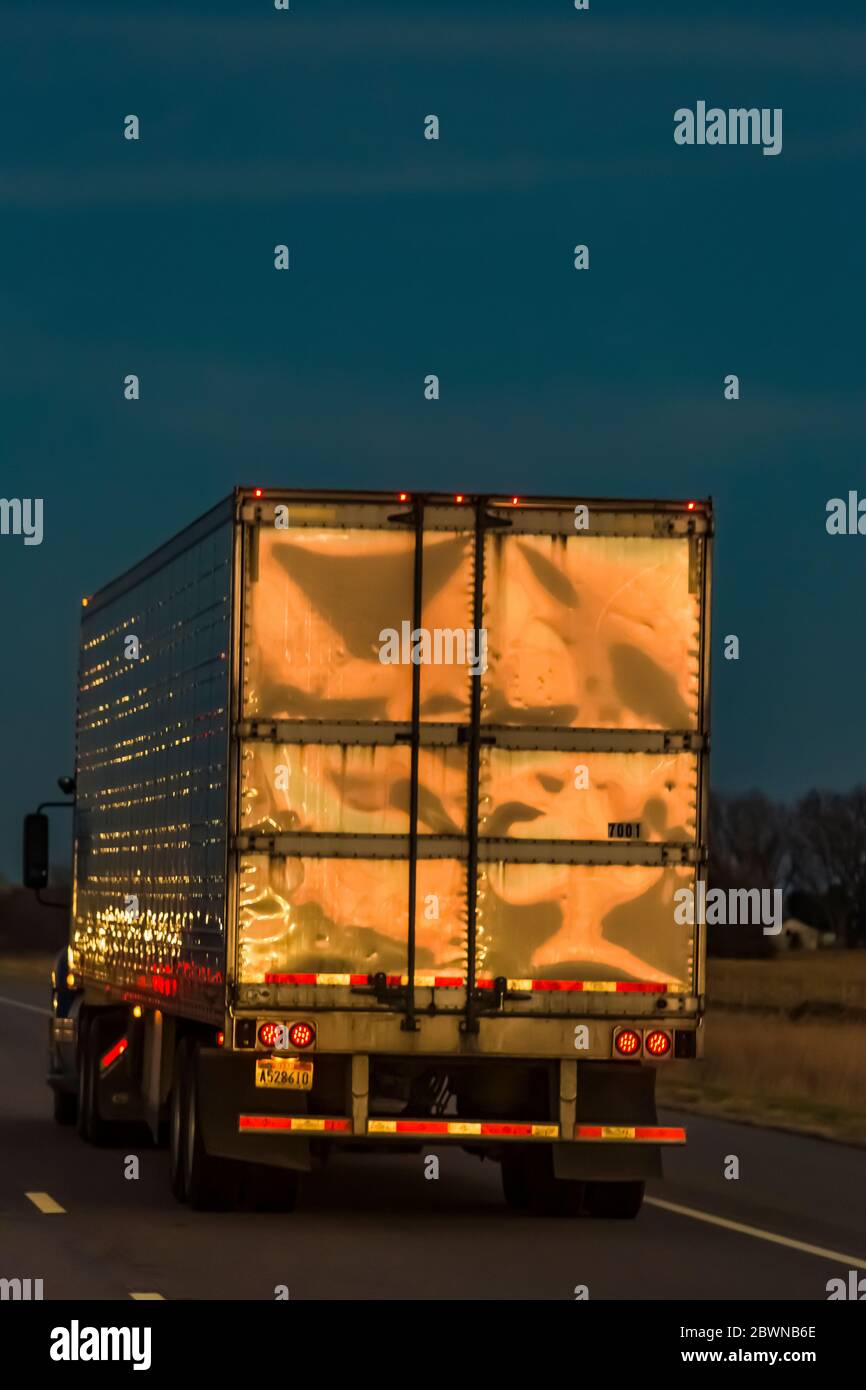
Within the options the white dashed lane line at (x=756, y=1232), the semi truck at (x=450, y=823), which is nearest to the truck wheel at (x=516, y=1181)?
the white dashed lane line at (x=756, y=1232)

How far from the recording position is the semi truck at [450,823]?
16.1m

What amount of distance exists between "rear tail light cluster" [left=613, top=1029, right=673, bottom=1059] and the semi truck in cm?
1

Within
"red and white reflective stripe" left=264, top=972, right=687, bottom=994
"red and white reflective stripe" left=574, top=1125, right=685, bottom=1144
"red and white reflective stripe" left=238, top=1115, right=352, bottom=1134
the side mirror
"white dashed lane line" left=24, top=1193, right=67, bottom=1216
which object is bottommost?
"white dashed lane line" left=24, top=1193, right=67, bottom=1216

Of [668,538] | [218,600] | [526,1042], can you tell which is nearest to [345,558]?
[218,600]

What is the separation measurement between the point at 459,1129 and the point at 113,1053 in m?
5.58

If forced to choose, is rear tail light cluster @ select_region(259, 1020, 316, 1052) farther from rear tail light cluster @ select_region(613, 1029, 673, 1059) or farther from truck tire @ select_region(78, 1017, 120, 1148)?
truck tire @ select_region(78, 1017, 120, 1148)

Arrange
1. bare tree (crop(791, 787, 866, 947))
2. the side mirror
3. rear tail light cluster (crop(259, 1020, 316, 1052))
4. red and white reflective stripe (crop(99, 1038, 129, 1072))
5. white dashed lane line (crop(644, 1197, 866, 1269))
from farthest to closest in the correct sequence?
bare tree (crop(791, 787, 866, 947)) < the side mirror < red and white reflective stripe (crop(99, 1038, 129, 1072)) < rear tail light cluster (crop(259, 1020, 316, 1052)) < white dashed lane line (crop(644, 1197, 866, 1269))

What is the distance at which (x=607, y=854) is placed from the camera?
643 inches

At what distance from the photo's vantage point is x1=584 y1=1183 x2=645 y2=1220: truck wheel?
55.9ft

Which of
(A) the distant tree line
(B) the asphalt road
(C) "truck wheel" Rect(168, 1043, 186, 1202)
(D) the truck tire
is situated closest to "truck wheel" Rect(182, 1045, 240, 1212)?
(B) the asphalt road

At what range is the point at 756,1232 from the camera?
16516 millimetres

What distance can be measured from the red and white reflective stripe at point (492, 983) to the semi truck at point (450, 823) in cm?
1
